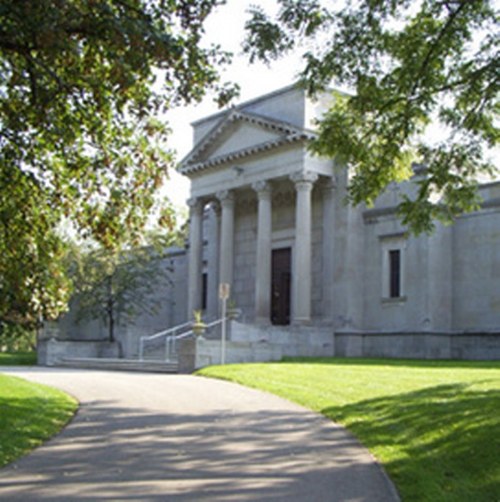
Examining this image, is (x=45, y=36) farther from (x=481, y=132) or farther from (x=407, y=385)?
(x=407, y=385)

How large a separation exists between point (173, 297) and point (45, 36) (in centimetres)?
4164

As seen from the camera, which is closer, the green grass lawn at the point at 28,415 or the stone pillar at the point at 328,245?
the green grass lawn at the point at 28,415

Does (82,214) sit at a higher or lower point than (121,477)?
higher

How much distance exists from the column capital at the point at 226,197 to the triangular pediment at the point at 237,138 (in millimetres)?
1515

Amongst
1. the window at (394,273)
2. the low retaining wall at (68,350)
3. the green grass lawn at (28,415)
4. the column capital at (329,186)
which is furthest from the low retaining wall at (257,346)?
the low retaining wall at (68,350)

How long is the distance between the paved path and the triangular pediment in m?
23.9

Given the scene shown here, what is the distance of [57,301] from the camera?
13352 millimetres

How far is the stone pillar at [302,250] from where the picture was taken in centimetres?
3744

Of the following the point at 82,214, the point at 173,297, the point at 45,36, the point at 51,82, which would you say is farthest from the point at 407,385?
the point at 173,297

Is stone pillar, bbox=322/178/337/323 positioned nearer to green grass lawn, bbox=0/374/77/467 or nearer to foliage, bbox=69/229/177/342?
foliage, bbox=69/229/177/342

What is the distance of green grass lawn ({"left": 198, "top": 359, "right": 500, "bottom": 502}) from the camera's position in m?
8.84

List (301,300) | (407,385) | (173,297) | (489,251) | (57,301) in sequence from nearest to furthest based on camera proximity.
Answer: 1. (57,301)
2. (407,385)
3. (489,251)
4. (301,300)
5. (173,297)

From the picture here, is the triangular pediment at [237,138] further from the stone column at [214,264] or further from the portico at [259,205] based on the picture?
the stone column at [214,264]

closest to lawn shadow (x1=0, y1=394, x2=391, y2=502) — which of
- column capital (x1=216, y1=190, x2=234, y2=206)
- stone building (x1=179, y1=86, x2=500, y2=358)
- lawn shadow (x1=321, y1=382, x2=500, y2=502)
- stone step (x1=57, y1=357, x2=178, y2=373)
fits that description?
lawn shadow (x1=321, y1=382, x2=500, y2=502)
